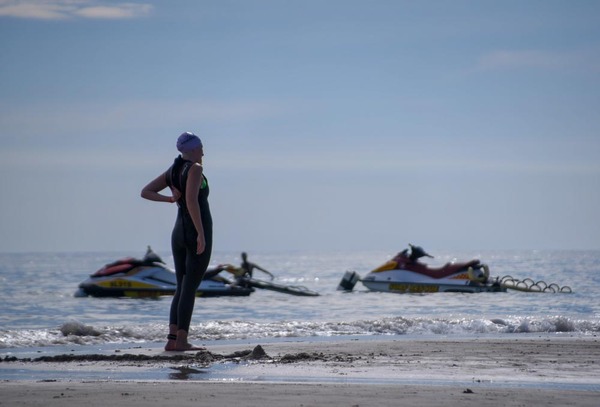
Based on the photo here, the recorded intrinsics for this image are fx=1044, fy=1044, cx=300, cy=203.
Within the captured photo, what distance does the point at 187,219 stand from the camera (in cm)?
1010

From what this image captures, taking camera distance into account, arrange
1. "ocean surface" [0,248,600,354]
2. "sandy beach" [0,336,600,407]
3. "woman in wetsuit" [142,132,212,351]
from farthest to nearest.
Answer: "ocean surface" [0,248,600,354]
"woman in wetsuit" [142,132,212,351]
"sandy beach" [0,336,600,407]

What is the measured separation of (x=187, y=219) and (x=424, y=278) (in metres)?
25.0

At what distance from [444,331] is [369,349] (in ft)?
14.0

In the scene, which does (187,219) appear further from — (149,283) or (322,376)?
(149,283)

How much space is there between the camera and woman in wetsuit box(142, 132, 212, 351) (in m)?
9.98

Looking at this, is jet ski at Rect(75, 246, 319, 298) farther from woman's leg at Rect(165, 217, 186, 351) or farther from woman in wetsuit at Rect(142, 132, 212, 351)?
woman in wetsuit at Rect(142, 132, 212, 351)

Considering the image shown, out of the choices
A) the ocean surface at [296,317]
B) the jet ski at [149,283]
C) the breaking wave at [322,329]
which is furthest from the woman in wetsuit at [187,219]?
the jet ski at [149,283]

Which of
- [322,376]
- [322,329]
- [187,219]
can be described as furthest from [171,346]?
[322,329]

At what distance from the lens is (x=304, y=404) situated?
6613 mm

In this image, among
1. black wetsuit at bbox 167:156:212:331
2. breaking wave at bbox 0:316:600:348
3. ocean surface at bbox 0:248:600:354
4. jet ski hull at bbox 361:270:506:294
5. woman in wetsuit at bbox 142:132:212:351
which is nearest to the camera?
woman in wetsuit at bbox 142:132:212:351

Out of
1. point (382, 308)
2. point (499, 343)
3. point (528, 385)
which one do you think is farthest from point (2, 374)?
point (382, 308)

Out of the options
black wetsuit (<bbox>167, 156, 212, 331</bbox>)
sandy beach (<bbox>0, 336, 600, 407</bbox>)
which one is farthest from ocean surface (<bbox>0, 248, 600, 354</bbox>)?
black wetsuit (<bbox>167, 156, 212, 331</bbox>)

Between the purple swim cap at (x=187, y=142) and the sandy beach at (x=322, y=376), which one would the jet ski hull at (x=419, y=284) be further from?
the purple swim cap at (x=187, y=142)

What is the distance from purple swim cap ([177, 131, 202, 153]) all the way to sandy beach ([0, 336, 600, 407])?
78.1 inches
